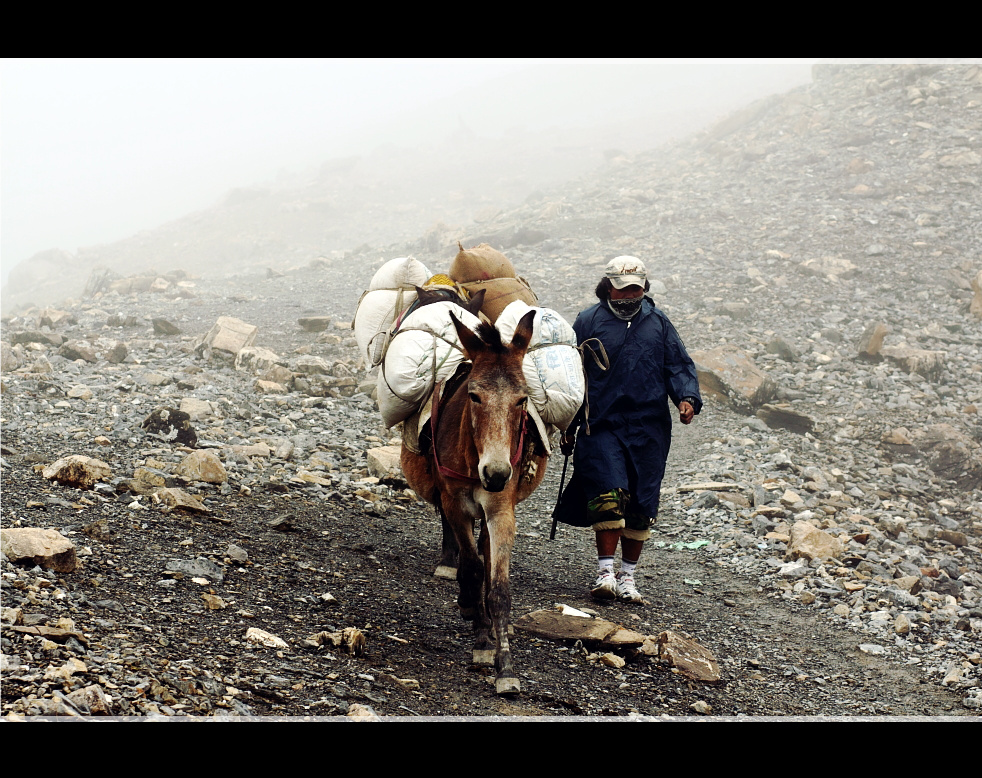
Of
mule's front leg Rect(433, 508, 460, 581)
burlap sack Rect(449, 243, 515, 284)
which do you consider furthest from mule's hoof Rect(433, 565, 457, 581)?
burlap sack Rect(449, 243, 515, 284)

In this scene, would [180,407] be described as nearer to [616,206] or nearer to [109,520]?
[109,520]

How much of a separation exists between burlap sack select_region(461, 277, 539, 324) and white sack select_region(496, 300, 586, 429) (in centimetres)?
69

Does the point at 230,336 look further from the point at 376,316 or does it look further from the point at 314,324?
the point at 376,316

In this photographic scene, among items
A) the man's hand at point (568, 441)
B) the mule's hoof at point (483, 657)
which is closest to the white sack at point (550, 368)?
the man's hand at point (568, 441)

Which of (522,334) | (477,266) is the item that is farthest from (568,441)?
(522,334)

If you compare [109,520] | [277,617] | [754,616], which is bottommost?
[754,616]

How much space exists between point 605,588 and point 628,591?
0.20 m

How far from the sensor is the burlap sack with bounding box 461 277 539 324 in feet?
15.7

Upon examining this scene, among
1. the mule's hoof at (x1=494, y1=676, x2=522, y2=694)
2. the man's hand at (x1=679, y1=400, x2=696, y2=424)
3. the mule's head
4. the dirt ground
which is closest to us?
the dirt ground

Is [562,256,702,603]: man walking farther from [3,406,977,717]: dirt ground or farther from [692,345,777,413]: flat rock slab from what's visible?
[692,345,777,413]: flat rock slab

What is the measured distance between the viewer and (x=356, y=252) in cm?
2142

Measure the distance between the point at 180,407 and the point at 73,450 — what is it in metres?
1.74

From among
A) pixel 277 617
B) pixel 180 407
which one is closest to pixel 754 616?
pixel 277 617

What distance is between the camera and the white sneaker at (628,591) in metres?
4.81
